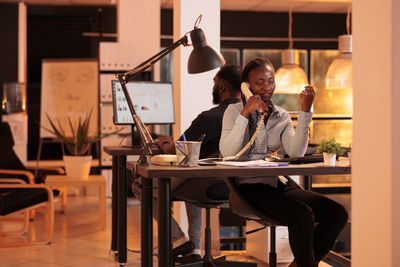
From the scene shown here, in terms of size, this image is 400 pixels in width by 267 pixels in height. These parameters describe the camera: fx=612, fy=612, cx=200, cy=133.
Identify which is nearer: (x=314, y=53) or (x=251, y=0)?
(x=251, y=0)

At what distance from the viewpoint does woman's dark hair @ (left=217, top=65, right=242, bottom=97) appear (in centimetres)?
395

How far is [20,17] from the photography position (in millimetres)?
9453

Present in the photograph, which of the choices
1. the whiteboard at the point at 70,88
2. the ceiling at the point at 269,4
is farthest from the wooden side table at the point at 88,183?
the ceiling at the point at 269,4

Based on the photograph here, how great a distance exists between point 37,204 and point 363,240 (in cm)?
384

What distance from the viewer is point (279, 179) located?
10.8 ft

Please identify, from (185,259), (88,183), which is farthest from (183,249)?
(88,183)

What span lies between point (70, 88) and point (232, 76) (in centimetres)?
554

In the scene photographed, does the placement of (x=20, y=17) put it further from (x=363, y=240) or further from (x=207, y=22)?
(x=363, y=240)

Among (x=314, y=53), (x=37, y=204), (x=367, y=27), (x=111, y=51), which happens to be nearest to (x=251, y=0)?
(x=314, y=53)

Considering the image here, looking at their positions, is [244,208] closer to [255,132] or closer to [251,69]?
[255,132]

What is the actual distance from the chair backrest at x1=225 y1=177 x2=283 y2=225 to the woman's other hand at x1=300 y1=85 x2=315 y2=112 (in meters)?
0.51

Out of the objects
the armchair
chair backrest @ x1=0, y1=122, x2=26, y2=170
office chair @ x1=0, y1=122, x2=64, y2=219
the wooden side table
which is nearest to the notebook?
the armchair

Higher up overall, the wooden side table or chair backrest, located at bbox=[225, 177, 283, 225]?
chair backrest, located at bbox=[225, 177, 283, 225]

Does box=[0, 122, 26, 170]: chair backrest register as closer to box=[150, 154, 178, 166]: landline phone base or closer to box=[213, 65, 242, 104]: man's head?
box=[213, 65, 242, 104]: man's head
